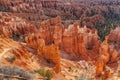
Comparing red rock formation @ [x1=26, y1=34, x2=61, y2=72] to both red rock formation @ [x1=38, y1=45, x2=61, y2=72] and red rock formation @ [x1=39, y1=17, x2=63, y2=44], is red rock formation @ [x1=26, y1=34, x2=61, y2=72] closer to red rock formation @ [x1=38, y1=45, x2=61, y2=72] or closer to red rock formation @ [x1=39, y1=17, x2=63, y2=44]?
red rock formation @ [x1=38, y1=45, x2=61, y2=72]

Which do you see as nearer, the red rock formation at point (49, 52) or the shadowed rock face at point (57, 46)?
the shadowed rock face at point (57, 46)

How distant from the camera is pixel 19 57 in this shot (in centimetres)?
3697

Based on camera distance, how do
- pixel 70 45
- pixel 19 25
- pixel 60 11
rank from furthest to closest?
pixel 60 11 < pixel 19 25 < pixel 70 45

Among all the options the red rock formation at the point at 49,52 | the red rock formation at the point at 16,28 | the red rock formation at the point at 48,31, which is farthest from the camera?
the red rock formation at the point at 16,28

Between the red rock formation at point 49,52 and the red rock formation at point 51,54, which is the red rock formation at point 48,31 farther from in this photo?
the red rock formation at point 51,54

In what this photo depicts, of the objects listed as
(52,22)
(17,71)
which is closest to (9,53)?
(17,71)

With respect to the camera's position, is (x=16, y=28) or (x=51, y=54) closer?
(x=51, y=54)

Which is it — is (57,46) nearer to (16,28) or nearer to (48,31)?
(48,31)

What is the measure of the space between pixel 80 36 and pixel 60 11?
6364 cm

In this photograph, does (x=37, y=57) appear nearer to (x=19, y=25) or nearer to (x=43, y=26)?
(x=43, y=26)

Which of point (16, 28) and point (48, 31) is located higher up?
point (48, 31)

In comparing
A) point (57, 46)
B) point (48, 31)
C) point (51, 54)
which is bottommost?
point (57, 46)

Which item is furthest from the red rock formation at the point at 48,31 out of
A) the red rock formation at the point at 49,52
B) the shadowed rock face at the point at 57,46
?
the red rock formation at the point at 49,52

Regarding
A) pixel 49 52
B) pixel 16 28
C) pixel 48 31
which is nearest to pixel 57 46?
pixel 49 52
